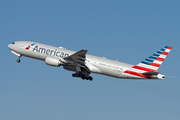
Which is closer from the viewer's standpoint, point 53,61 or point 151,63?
point 151,63

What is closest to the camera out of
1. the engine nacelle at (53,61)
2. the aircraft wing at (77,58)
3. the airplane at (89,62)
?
the airplane at (89,62)

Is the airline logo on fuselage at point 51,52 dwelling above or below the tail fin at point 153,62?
above

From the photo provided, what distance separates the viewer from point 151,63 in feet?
152

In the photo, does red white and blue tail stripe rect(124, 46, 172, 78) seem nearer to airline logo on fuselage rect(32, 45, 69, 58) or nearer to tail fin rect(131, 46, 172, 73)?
tail fin rect(131, 46, 172, 73)

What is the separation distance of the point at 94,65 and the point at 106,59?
2579 mm

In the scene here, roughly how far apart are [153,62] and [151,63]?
0.39 metres

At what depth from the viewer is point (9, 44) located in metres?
56.6

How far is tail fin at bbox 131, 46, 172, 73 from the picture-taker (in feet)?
151

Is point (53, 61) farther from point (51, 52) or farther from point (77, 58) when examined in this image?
point (77, 58)

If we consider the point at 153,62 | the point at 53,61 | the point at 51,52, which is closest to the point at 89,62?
the point at 53,61

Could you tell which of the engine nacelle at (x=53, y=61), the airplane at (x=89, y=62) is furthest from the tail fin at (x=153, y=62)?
the engine nacelle at (x=53, y=61)

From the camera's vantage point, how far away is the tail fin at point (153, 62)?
4597 centimetres

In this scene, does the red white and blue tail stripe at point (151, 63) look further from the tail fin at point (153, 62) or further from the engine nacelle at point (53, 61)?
the engine nacelle at point (53, 61)

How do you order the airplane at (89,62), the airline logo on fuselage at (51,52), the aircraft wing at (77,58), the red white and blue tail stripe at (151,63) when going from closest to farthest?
the red white and blue tail stripe at (151,63)
the airplane at (89,62)
the aircraft wing at (77,58)
the airline logo on fuselage at (51,52)
